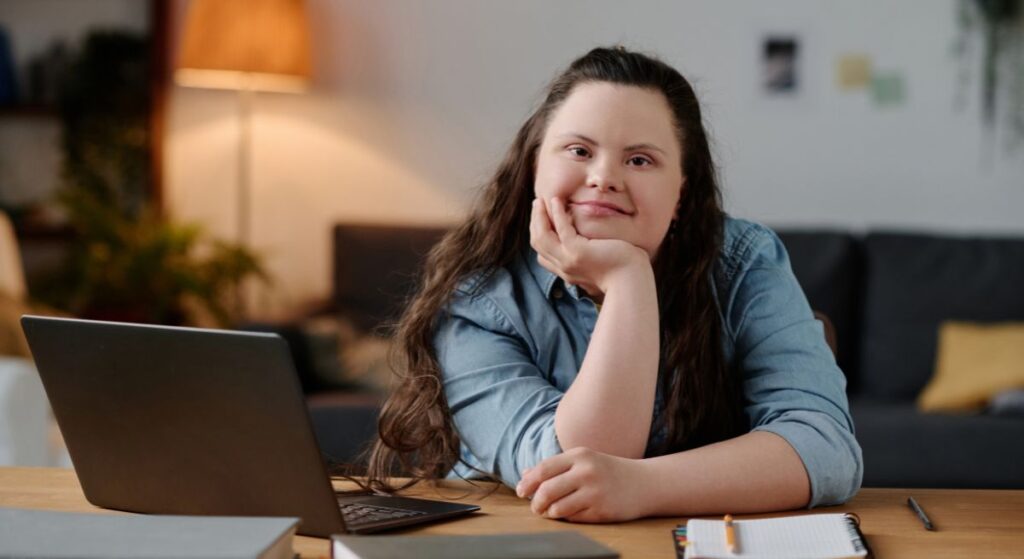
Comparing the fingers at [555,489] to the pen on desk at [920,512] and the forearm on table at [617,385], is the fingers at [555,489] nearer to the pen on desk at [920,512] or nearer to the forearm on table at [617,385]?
the forearm on table at [617,385]

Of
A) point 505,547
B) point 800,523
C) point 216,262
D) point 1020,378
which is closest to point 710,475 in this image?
point 800,523

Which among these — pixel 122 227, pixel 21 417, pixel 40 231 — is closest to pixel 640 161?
pixel 21 417

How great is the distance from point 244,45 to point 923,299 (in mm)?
2166

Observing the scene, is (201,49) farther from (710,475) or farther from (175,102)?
(710,475)

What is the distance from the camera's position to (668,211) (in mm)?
1453

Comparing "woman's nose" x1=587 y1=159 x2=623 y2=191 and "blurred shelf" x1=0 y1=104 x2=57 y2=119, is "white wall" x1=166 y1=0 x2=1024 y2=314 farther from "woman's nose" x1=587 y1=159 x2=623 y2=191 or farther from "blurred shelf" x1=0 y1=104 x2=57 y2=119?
"woman's nose" x1=587 y1=159 x2=623 y2=191

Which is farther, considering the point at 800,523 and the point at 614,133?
the point at 614,133

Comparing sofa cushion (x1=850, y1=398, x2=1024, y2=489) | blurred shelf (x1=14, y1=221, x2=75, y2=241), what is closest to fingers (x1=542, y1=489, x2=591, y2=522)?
sofa cushion (x1=850, y1=398, x2=1024, y2=489)

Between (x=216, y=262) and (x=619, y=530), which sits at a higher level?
(x=619, y=530)

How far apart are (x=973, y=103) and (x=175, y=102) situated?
8.70ft

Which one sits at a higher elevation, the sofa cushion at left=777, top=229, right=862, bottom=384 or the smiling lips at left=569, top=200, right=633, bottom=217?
the smiling lips at left=569, top=200, right=633, bottom=217

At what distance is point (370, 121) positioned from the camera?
4.26 meters

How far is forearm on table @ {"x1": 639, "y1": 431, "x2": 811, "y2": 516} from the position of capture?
1.18m

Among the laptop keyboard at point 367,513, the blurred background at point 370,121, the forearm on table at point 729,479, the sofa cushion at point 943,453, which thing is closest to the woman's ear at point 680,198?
the forearm on table at point 729,479
